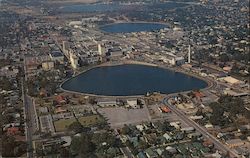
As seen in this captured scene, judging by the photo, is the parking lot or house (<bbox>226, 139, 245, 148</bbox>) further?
the parking lot

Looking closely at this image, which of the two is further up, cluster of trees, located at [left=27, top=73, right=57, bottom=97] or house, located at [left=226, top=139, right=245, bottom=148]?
cluster of trees, located at [left=27, top=73, right=57, bottom=97]

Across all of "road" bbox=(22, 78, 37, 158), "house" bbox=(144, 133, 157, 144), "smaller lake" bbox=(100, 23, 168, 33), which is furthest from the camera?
"smaller lake" bbox=(100, 23, 168, 33)

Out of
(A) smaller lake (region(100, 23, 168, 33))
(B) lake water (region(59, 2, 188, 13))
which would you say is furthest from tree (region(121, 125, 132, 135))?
(B) lake water (region(59, 2, 188, 13))

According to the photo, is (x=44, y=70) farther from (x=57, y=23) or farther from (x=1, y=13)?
(x=1, y=13)

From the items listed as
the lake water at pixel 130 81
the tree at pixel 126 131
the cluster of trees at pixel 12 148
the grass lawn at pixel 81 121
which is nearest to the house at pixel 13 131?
the cluster of trees at pixel 12 148

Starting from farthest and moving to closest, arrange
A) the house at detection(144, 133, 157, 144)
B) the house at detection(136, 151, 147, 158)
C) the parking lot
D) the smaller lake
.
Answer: the smaller lake < the parking lot < the house at detection(144, 133, 157, 144) < the house at detection(136, 151, 147, 158)

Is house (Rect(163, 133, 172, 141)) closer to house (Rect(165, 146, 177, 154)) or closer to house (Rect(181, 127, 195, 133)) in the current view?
house (Rect(165, 146, 177, 154))
